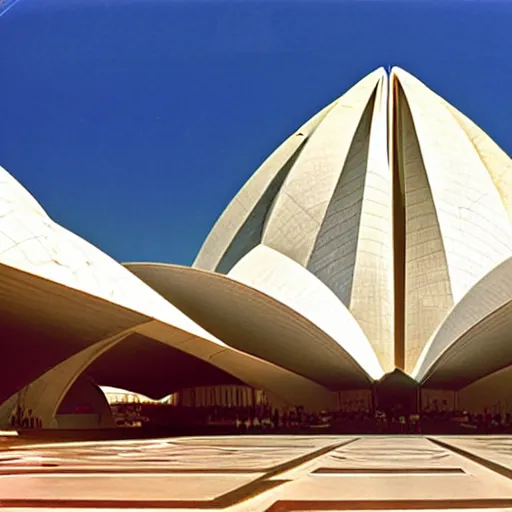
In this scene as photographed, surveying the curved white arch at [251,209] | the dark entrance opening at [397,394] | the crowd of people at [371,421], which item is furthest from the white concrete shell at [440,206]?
the curved white arch at [251,209]

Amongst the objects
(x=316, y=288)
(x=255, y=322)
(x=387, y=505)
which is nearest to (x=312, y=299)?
(x=316, y=288)

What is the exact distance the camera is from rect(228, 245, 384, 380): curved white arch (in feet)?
30.9

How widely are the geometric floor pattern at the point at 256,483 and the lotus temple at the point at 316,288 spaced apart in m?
2.36

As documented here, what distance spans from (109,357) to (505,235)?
6522 mm

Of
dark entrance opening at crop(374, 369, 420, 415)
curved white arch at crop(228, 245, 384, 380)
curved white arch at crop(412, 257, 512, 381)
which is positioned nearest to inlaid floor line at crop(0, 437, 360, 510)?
curved white arch at crop(412, 257, 512, 381)

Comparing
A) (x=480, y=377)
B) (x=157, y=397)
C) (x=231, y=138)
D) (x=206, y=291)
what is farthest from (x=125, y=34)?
(x=157, y=397)

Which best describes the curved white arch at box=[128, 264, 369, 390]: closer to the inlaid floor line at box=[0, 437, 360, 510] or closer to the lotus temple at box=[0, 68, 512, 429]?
the lotus temple at box=[0, 68, 512, 429]

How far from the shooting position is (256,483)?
2.81 meters

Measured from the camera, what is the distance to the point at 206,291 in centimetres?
839

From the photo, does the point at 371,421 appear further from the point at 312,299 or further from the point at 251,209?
the point at 251,209

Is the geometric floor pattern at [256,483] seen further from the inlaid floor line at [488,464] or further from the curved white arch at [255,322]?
the curved white arch at [255,322]

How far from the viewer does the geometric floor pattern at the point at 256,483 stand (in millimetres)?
Result: 2248

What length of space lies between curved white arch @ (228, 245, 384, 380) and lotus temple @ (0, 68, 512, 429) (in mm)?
22

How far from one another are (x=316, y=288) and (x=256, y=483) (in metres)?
7.13
